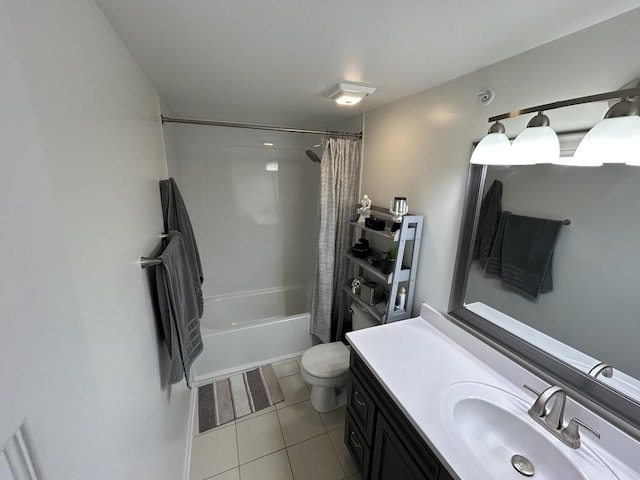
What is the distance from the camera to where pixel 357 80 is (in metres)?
1.42

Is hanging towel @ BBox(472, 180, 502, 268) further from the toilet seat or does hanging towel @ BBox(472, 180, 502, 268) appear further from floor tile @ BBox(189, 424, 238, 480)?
floor tile @ BBox(189, 424, 238, 480)

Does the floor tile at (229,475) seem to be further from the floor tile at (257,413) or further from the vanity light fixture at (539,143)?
the vanity light fixture at (539,143)

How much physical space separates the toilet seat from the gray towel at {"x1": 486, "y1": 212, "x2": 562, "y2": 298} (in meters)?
1.21

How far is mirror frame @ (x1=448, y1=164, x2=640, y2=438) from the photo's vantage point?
0.86m

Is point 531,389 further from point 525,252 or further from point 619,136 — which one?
point 619,136

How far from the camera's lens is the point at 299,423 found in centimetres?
187

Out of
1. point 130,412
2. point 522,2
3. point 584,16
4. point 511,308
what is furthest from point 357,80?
point 130,412

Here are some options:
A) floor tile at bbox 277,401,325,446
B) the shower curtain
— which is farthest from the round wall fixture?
floor tile at bbox 277,401,325,446

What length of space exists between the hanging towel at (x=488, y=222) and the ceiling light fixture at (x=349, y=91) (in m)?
0.88

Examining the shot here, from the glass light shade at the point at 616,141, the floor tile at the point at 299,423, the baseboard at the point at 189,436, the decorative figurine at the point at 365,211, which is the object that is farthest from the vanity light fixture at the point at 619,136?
the baseboard at the point at 189,436

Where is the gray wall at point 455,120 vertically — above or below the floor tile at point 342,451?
above

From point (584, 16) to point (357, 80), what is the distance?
2.93ft

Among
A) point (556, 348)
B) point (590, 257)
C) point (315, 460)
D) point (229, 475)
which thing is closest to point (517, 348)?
point (556, 348)

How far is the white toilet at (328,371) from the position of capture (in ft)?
5.99
